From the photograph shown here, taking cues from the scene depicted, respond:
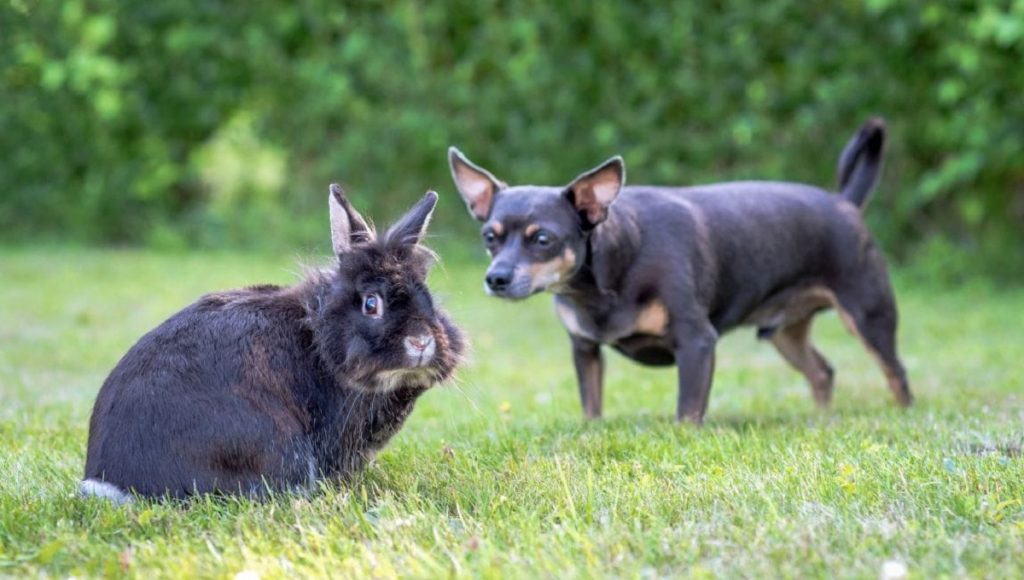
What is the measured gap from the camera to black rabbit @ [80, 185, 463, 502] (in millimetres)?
4199

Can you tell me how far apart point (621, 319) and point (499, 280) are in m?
0.67

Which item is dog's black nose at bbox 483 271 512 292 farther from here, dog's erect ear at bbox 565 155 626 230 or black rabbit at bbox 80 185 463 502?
black rabbit at bbox 80 185 463 502

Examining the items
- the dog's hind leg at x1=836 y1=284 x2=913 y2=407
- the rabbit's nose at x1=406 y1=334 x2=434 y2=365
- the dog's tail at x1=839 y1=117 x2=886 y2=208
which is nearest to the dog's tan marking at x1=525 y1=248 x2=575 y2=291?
the rabbit's nose at x1=406 y1=334 x2=434 y2=365

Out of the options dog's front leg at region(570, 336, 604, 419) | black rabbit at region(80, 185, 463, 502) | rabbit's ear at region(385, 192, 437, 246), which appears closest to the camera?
black rabbit at region(80, 185, 463, 502)

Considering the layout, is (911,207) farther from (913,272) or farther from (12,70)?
(12,70)

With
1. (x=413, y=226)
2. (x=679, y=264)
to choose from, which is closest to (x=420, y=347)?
(x=413, y=226)

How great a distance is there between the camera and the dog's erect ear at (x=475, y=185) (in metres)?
6.21

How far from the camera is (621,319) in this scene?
6.08 metres

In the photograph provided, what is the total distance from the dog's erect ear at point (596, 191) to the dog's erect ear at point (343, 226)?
154 cm

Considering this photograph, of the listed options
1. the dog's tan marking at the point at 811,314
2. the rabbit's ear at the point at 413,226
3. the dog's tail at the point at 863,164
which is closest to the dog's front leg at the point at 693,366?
the dog's tan marking at the point at 811,314

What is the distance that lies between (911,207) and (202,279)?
681 cm

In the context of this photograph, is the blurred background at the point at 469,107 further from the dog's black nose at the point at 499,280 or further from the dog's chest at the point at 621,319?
the dog's black nose at the point at 499,280

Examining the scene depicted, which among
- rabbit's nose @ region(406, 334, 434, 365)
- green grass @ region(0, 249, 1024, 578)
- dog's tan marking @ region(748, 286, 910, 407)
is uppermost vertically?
rabbit's nose @ region(406, 334, 434, 365)

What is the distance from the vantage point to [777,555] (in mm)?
3562
